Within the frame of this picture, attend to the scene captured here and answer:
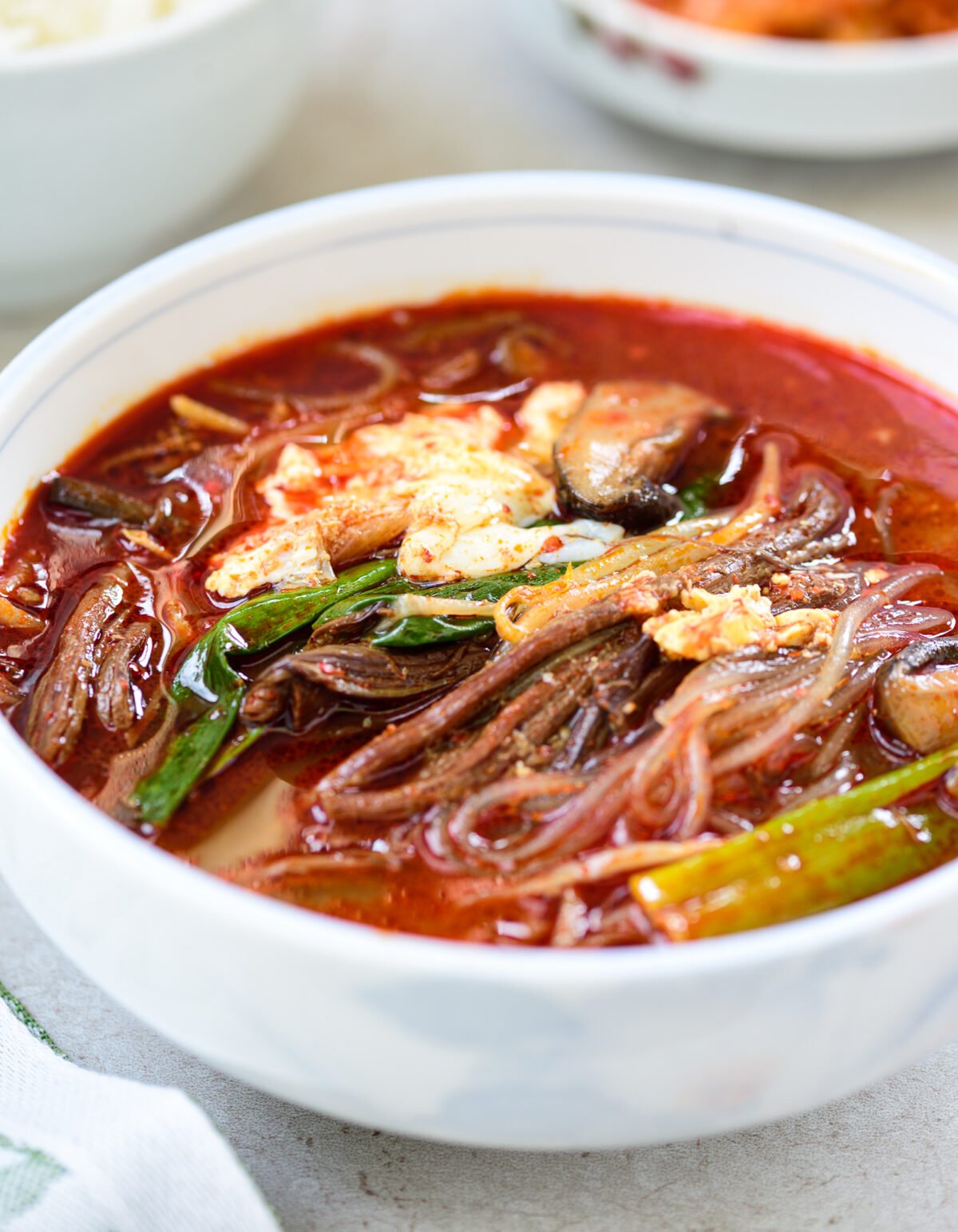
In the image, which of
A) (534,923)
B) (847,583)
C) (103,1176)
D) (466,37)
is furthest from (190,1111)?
(466,37)

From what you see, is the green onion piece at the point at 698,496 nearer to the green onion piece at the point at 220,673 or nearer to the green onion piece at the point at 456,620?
the green onion piece at the point at 456,620

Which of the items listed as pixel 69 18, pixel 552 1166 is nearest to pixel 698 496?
pixel 552 1166

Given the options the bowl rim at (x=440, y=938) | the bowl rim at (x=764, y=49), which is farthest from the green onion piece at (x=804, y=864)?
the bowl rim at (x=764, y=49)

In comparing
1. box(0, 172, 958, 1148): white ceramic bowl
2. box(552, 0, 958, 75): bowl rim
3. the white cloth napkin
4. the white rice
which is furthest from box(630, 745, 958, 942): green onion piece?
the white rice

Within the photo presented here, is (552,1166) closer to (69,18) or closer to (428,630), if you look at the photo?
(428,630)

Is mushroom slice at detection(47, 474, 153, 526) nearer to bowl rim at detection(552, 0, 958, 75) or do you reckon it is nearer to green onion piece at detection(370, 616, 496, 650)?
green onion piece at detection(370, 616, 496, 650)

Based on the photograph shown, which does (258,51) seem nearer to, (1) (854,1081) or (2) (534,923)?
(2) (534,923)
